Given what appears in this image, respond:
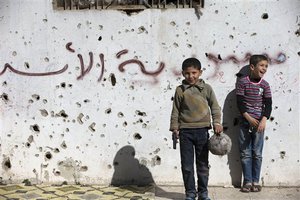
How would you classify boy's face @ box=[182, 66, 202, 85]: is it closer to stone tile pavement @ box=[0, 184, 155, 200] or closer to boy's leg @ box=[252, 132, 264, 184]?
boy's leg @ box=[252, 132, 264, 184]

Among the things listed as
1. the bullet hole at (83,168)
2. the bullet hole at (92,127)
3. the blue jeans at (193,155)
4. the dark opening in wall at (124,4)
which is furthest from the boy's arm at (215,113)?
the bullet hole at (83,168)

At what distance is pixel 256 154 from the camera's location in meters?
5.74

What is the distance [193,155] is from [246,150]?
2.75 ft

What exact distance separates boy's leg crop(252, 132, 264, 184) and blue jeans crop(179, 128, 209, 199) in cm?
76

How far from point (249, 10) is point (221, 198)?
7.20 ft

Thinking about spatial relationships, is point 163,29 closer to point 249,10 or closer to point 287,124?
Answer: point 249,10

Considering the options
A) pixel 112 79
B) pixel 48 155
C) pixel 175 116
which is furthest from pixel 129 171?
pixel 175 116

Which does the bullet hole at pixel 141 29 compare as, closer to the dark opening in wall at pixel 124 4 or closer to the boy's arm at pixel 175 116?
the dark opening in wall at pixel 124 4

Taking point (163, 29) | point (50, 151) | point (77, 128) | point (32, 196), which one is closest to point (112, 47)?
point (163, 29)

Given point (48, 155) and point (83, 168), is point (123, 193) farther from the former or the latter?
point (48, 155)

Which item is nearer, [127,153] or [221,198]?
[221,198]

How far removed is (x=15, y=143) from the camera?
607cm

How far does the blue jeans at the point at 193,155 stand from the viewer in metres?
5.19

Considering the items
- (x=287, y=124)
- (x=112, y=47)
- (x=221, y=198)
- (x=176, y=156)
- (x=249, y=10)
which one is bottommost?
(x=221, y=198)
